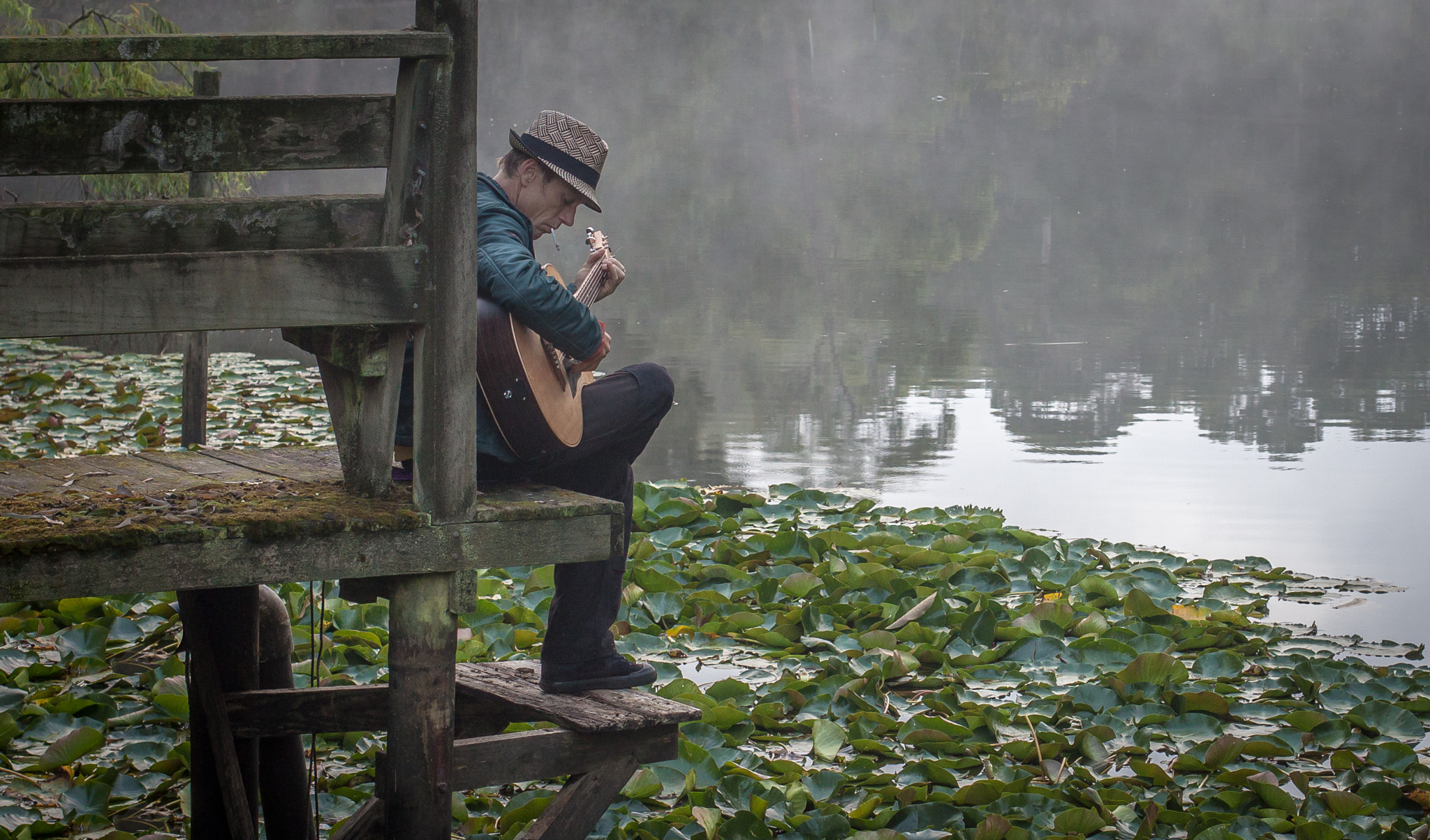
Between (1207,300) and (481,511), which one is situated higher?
(1207,300)

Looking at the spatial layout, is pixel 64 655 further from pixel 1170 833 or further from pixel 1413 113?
pixel 1413 113

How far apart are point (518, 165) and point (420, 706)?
3.54 ft

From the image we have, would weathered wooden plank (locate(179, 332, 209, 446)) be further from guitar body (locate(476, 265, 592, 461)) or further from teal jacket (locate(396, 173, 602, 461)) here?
guitar body (locate(476, 265, 592, 461))

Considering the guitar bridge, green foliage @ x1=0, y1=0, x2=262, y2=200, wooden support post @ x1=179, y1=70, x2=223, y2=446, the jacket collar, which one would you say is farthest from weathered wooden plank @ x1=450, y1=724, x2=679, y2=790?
green foliage @ x1=0, y1=0, x2=262, y2=200

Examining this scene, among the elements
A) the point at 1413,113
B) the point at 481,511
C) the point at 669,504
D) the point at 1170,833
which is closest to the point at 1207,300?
the point at 669,504

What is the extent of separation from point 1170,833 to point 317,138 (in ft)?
6.66

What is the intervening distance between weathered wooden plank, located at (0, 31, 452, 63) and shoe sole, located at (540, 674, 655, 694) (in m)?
1.20

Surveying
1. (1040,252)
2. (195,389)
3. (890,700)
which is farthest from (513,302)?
(1040,252)

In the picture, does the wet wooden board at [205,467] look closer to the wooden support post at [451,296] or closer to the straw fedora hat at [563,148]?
the wooden support post at [451,296]

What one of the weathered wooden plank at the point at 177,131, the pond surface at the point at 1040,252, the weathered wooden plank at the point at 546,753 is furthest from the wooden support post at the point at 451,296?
the pond surface at the point at 1040,252

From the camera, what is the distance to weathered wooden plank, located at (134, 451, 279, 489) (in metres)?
2.31

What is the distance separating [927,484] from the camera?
6.34 metres

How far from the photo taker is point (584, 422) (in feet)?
8.33

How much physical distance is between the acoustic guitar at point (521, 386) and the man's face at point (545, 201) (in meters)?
0.33
